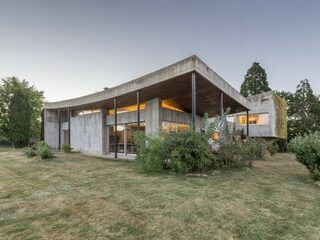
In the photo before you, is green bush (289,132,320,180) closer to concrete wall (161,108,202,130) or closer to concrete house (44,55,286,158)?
concrete house (44,55,286,158)

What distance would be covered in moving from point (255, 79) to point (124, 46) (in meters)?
23.1

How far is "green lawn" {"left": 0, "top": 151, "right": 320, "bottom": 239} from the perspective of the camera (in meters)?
3.04

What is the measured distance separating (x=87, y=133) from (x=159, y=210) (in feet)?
49.2

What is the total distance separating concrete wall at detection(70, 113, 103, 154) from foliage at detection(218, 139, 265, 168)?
1052cm

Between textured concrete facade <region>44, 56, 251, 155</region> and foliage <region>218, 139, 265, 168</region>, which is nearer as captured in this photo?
foliage <region>218, 139, 265, 168</region>

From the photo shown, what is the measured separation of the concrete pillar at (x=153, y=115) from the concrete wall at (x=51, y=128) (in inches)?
537

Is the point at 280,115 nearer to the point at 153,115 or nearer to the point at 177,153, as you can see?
the point at 153,115

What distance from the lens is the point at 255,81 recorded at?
102 feet

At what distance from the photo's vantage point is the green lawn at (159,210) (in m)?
3.04

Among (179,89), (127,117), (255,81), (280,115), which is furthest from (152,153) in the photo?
(255,81)

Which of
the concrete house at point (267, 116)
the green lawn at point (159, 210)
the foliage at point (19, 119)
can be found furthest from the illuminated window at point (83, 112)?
the concrete house at point (267, 116)

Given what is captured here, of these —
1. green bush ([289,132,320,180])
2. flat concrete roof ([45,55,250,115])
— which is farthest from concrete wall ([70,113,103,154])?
green bush ([289,132,320,180])

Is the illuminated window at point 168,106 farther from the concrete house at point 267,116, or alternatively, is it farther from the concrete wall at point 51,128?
the concrete wall at point 51,128

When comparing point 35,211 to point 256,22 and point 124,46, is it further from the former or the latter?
point 256,22
